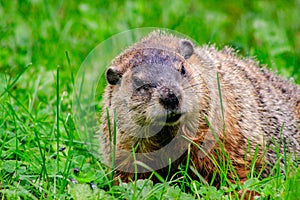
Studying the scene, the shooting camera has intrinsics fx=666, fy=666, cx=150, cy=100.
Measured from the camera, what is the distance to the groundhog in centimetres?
443

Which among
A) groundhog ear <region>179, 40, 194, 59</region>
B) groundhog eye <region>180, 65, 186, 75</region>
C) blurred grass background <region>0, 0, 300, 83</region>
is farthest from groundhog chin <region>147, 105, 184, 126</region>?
blurred grass background <region>0, 0, 300, 83</region>

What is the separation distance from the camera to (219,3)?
996 centimetres

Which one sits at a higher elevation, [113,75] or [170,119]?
[113,75]

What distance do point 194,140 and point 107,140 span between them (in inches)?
28.9

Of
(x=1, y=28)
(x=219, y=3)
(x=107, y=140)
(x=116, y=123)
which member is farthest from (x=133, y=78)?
(x=219, y=3)

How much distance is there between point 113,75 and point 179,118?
2.25 feet

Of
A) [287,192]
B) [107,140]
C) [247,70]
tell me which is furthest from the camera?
[247,70]

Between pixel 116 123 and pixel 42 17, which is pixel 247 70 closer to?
pixel 116 123

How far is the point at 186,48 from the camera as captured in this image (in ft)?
16.1

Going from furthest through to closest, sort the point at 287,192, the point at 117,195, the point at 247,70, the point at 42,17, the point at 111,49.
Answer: the point at 42,17 → the point at 111,49 → the point at 247,70 → the point at 117,195 → the point at 287,192

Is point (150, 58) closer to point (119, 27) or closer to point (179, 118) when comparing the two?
Answer: point (179, 118)

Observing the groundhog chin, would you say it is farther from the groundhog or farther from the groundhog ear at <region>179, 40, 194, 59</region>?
the groundhog ear at <region>179, 40, 194, 59</region>

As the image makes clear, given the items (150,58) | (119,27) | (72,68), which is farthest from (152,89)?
(119,27)

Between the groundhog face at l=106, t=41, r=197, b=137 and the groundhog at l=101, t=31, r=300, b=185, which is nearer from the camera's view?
the groundhog face at l=106, t=41, r=197, b=137
